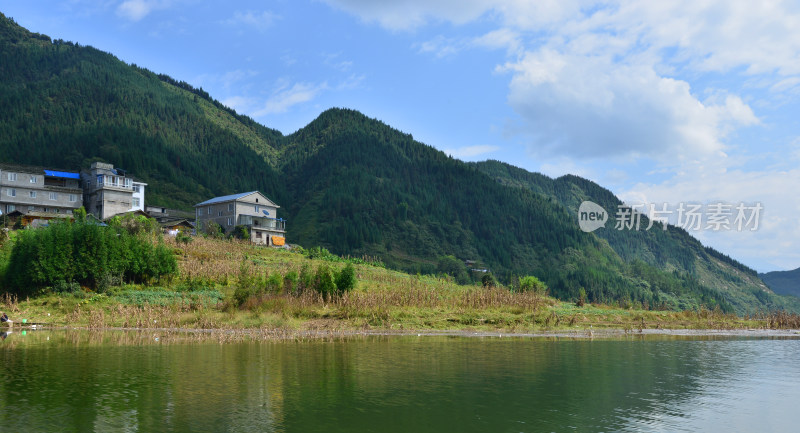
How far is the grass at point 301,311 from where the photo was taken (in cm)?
4916

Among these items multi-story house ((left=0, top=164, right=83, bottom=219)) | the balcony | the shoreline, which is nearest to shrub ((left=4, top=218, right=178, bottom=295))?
the shoreline

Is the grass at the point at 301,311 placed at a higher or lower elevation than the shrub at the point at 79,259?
lower

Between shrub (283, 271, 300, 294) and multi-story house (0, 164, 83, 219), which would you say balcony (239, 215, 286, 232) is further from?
shrub (283, 271, 300, 294)

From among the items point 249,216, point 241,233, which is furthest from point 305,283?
point 249,216

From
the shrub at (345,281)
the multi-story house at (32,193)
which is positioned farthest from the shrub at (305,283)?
the multi-story house at (32,193)

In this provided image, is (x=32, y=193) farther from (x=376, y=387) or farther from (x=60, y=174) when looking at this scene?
(x=376, y=387)

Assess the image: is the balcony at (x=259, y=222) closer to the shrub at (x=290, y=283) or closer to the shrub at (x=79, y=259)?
the shrub at (x=79, y=259)

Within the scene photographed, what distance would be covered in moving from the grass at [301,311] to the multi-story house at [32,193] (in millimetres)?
61150

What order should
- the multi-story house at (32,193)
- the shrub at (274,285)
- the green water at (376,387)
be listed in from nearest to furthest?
the green water at (376,387) → the shrub at (274,285) → the multi-story house at (32,193)

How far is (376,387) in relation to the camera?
2562cm

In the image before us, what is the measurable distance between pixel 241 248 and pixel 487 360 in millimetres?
67683

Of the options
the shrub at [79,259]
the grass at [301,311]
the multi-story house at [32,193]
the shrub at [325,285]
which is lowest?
the grass at [301,311]

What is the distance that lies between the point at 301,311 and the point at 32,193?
88799mm

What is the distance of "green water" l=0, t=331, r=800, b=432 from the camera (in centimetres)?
1998
